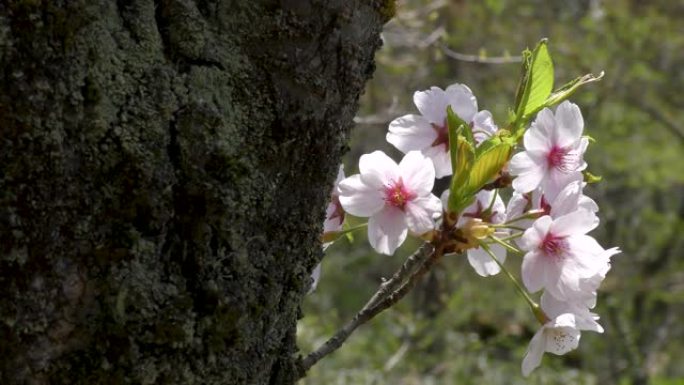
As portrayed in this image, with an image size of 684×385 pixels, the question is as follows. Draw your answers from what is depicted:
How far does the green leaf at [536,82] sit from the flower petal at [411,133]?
0.66 feet

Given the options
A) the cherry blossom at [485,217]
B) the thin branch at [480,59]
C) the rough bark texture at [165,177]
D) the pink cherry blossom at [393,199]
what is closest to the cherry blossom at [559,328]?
the cherry blossom at [485,217]

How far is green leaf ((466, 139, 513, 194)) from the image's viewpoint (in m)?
1.12

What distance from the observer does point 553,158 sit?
1.20 meters

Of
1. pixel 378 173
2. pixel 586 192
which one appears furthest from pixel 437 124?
pixel 586 192

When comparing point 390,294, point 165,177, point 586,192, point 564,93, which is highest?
point 165,177

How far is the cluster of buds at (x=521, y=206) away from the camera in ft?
3.80

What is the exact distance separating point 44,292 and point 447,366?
14.7 ft

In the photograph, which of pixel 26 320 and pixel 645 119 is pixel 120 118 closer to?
pixel 26 320

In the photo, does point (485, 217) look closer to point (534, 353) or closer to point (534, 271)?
point (534, 271)

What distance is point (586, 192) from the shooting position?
7676mm

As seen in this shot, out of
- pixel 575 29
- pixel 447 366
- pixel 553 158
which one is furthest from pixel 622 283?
pixel 553 158

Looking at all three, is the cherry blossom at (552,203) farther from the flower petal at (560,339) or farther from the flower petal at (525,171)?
the flower petal at (560,339)

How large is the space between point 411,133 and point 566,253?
1.00 ft

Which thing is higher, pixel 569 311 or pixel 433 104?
pixel 433 104
